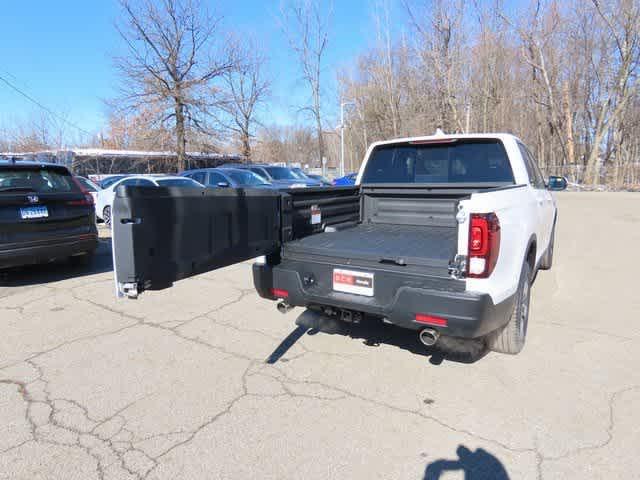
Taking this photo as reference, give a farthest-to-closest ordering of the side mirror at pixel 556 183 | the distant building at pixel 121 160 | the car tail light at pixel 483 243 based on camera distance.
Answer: the distant building at pixel 121 160 → the side mirror at pixel 556 183 → the car tail light at pixel 483 243

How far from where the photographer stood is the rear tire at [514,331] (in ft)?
10.9

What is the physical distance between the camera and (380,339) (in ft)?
13.1

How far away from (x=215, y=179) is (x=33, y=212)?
8095mm

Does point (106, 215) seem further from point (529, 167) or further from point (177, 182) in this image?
point (529, 167)

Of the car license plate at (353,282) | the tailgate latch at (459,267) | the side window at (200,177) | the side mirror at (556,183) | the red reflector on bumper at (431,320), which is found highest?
the side window at (200,177)

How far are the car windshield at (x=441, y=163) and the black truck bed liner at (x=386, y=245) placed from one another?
608mm

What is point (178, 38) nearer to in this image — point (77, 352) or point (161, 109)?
point (161, 109)

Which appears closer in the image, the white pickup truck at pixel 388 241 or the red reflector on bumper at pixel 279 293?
the white pickup truck at pixel 388 241

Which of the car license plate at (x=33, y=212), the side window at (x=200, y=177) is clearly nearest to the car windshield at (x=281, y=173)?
the side window at (x=200, y=177)

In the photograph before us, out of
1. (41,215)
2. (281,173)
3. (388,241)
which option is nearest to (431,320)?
(388,241)

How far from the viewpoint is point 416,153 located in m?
4.50

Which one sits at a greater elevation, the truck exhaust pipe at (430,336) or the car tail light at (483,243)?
the car tail light at (483,243)

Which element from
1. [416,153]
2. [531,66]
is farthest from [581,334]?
[531,66]

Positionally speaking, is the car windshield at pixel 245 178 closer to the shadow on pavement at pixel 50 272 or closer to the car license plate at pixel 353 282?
the shadow on pavement at pixel 50 272
